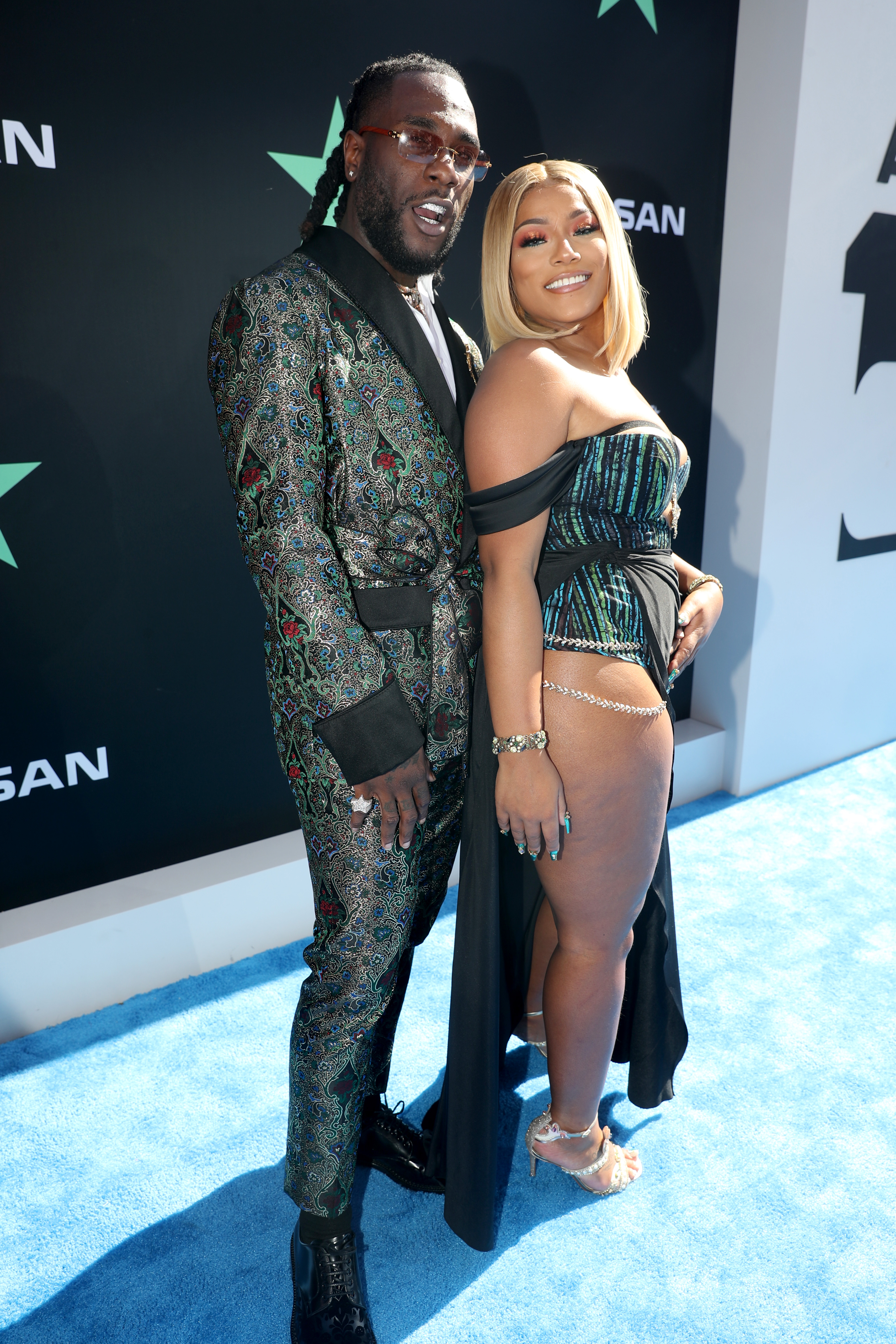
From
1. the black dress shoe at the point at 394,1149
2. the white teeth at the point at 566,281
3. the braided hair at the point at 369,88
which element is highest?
the braided hair at the point at 369,88

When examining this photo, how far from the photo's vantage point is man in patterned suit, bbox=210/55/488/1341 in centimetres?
126

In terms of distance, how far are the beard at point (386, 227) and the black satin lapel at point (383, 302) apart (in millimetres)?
33

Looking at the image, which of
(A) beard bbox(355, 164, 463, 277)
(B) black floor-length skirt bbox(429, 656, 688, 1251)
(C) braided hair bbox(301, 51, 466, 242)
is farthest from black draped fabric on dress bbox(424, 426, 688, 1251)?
(C) braided hair bbox(301, 51, 466, 242)

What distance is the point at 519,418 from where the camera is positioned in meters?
1.33

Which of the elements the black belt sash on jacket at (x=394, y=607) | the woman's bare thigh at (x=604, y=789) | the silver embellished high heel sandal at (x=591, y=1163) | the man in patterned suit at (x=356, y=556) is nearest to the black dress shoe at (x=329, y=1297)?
the man in patterned suit at (x=356, y=556)

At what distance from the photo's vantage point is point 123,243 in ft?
6.99


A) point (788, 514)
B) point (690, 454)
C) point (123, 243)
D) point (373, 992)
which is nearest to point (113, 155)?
point (123, 243)

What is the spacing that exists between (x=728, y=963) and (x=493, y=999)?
3.72 feet

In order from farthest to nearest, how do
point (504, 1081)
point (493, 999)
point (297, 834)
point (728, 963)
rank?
point (297, 834) < point (728, 963) < point (504, 1081) < point (493, 999)

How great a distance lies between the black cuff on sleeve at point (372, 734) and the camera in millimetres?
1281

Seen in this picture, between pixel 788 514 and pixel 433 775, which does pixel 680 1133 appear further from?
pixel 788 514

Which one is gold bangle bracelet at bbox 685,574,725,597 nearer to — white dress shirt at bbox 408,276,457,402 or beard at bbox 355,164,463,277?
white dress shirt at bbox 408,276,457,402

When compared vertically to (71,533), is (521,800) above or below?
below

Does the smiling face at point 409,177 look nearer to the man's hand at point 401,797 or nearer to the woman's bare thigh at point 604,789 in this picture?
the woman's bare thigh at point 604,789
